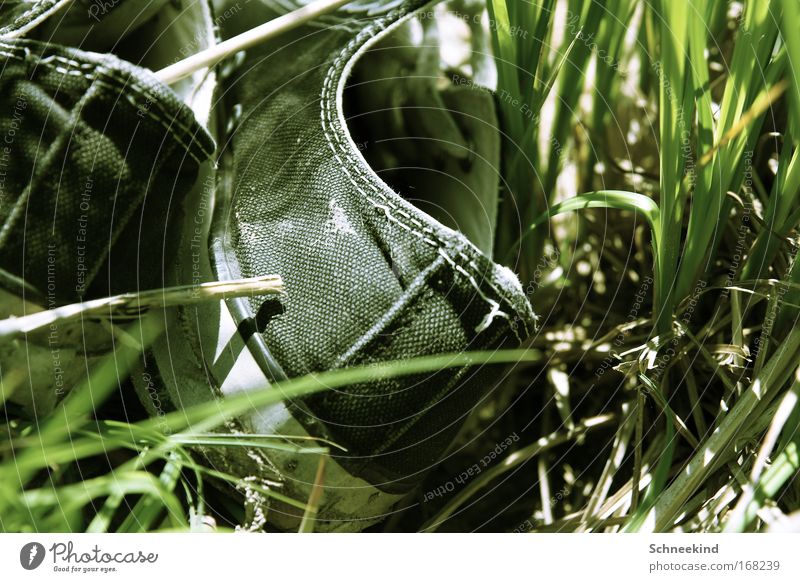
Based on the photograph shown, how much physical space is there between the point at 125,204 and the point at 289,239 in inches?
3.4

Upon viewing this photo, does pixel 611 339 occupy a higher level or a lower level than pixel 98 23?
lower

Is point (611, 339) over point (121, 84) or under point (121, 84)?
under

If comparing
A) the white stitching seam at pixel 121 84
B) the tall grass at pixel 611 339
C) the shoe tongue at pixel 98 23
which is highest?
the shoe tongue at pixel 98 23

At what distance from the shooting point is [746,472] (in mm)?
361

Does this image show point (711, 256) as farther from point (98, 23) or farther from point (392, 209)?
point (98, 23)

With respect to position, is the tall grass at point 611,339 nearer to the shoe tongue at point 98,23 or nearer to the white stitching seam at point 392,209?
the white stitching seam at point 392,209

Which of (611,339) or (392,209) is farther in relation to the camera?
(611,339)

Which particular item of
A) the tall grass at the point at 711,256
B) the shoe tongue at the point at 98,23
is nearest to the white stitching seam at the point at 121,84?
the shoe tongue at the point at 98,23

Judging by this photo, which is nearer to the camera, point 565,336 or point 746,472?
point 746,472

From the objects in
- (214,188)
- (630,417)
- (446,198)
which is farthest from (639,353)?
(214,188)

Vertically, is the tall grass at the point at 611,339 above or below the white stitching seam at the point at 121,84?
below

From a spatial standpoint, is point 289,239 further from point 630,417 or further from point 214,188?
point 630,417

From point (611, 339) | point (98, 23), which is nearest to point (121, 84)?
point (98, 23)

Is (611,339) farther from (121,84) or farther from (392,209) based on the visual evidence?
(121,84)
